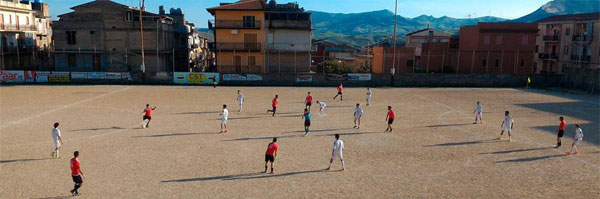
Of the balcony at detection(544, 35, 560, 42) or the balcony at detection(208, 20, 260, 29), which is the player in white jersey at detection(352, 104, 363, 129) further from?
the balcony at detection(544, 35, 560, 42)

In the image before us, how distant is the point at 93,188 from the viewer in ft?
40.9

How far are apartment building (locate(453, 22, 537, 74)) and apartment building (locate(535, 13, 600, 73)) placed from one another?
4.63 meters

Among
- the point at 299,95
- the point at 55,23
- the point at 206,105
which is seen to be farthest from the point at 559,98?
the point at 55,23

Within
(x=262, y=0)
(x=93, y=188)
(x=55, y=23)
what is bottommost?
(x=93, y=188)

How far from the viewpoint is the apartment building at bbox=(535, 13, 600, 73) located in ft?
161

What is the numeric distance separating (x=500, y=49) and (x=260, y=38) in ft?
86.6

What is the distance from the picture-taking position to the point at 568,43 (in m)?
53.5

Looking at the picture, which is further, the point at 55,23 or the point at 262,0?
the point at 262,0

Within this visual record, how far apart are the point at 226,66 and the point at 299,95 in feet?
53.3

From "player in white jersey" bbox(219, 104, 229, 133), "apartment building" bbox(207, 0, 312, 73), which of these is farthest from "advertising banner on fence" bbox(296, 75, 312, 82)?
"player in white jersey" bbox(219, 104, 229, 133)

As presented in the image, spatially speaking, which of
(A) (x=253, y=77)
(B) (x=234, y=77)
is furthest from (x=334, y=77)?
(B) (x=234, y=77)

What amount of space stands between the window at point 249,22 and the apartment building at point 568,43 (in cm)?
3421

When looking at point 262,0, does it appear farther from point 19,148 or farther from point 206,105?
point 19,148

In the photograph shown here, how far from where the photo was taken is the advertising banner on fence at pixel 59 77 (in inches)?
1670
